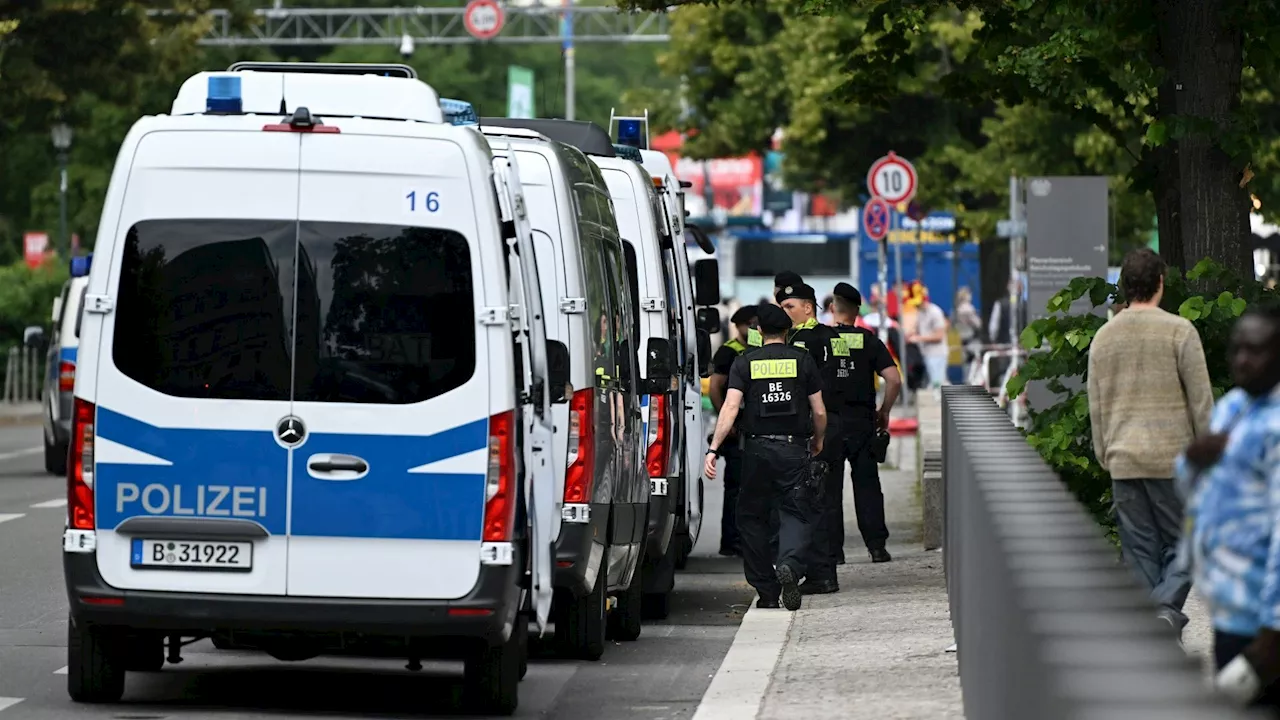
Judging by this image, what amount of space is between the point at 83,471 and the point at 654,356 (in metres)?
4.09

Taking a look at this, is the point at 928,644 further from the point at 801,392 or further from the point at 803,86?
the point at 803,86

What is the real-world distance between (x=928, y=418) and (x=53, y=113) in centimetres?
1774

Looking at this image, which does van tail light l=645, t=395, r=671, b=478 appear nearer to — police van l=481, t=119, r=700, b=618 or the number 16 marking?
police van l=481, t=119, r=700, b=618

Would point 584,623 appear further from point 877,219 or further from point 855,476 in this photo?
point 877,219

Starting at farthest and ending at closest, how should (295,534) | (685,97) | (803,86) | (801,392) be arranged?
(685,97), (803,86), (801,392), (295,534)

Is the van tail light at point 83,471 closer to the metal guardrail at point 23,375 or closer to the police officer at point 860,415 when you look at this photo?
the police officer at point 860,415

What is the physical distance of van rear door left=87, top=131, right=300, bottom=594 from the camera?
902 centimetres

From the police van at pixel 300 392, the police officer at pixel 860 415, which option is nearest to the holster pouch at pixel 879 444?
the police officer at pixel 860 415

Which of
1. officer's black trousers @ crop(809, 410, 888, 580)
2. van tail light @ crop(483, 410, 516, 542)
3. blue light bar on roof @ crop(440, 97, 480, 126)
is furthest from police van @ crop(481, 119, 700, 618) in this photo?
van tail light @ crop(483, 410, 516, 542)

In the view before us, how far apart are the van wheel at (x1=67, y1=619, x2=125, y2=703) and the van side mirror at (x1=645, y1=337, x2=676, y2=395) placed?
3.71m

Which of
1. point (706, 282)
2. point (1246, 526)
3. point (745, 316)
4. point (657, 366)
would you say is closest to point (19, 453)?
point (745, 316)

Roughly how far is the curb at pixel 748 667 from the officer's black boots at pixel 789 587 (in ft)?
0.18

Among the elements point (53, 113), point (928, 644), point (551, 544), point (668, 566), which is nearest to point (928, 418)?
point (668, 566)

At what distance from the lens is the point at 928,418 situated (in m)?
22.5
